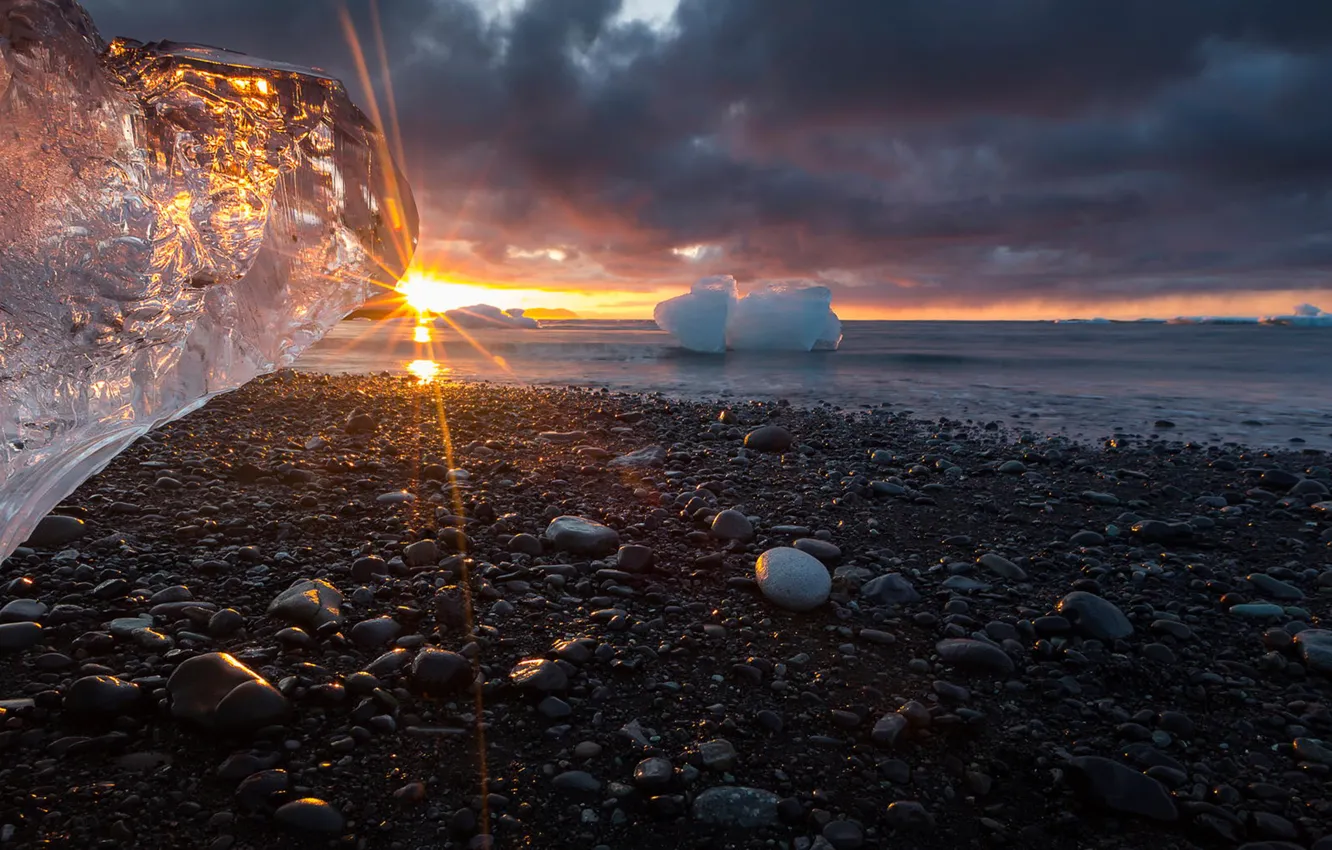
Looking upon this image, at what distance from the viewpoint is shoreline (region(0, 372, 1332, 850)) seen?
179 cm

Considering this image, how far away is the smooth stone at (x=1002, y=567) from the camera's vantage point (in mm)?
3371

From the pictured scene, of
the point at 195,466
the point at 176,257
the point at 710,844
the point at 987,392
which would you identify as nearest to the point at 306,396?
the point at 195,466

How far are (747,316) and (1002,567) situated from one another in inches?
670

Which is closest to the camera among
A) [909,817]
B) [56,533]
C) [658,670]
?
[909,817]

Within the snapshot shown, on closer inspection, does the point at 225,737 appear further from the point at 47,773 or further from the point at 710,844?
the point at 710,844

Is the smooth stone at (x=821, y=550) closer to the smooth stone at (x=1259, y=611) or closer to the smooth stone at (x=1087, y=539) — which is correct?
the smooth stone at (x=1087, y=539)

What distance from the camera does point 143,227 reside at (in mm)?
2139

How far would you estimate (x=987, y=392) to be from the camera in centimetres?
1309

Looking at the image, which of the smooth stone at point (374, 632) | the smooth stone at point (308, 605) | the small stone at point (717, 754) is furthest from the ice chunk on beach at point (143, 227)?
the small stone at point (717, 754)

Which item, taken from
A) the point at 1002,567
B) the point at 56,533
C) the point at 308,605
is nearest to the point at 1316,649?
the point at 1002,567

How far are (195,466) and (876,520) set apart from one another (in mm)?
4216

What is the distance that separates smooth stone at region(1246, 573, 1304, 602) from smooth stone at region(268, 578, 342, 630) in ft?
13.2

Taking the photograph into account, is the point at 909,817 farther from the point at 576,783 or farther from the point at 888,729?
the point at 576,783

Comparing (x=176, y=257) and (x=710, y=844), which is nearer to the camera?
(x=710, y=844)
